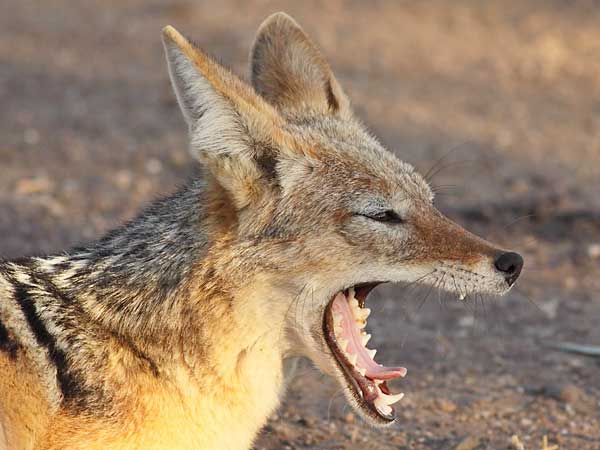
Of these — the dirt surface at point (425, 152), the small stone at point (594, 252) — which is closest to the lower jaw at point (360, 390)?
the dirt surface at point (425, 152)

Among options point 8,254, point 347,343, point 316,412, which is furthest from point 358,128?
point 8,254

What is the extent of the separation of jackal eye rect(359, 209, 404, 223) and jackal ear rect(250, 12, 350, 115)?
3.68ft

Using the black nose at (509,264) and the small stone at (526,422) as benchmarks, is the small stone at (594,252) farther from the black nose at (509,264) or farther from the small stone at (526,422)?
the black nose at (509,264)

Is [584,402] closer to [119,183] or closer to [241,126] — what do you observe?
[241,126]

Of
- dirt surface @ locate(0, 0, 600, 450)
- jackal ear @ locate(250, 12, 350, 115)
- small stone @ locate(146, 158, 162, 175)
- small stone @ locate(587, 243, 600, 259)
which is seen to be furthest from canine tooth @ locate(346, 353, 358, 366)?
small stone @ locate(146, 158, 162, 175)

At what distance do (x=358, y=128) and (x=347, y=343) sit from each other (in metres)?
1.34

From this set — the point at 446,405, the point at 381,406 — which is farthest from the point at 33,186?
the point at 381,406

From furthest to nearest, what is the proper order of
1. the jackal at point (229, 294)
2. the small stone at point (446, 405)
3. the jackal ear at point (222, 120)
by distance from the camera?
1. the small stone at point (446, 405)
2. the jackal at point (229, 294)
3. the jackal ear at point (222, 120)

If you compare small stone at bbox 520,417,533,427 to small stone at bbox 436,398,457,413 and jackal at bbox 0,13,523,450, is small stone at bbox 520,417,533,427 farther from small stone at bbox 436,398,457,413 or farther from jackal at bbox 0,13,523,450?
jackal at bbox 0,13,523,450

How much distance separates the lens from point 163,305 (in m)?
5.36

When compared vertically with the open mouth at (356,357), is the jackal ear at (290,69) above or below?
above

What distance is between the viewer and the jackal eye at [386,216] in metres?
5.34

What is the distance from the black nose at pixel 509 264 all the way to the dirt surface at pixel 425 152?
1.53m

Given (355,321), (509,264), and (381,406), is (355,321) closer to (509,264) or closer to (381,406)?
(381,406)
